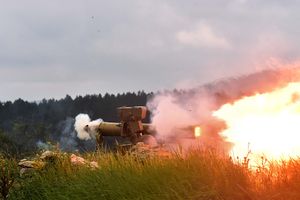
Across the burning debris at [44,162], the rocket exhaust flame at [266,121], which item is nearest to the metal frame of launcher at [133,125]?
the rocket exhaust flame at [266,121]

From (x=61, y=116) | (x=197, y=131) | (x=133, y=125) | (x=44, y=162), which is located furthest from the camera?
(x=61, y=116)

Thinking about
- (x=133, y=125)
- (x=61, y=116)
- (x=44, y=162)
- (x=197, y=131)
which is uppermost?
(x=61, y=116)

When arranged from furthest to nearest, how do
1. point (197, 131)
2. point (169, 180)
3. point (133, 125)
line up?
point (133, 125), point (197, 131), point (169, 180)

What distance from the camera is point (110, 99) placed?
93.9 meters

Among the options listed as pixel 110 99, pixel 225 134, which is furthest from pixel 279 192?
pixel 110 99

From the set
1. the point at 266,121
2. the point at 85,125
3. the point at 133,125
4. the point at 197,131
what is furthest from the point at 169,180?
the point at 85,125

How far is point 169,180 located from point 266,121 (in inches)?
348

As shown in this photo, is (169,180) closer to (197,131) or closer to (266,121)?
(266,121)

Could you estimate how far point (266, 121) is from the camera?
70.1ft

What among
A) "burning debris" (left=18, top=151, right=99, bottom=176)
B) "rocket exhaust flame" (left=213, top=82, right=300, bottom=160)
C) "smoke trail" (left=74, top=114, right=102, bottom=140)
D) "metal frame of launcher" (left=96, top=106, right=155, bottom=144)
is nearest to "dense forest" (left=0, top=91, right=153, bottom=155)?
"smoke trail" (left=74, top=114, right=102, bottom=140)

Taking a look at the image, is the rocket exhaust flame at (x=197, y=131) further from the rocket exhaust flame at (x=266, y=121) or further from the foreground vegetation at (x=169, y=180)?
the foreground vegetation at (x=169, y=180)

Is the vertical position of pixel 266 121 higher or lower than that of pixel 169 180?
higher

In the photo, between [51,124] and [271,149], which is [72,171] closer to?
[271,149]

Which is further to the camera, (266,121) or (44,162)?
(266,121)
